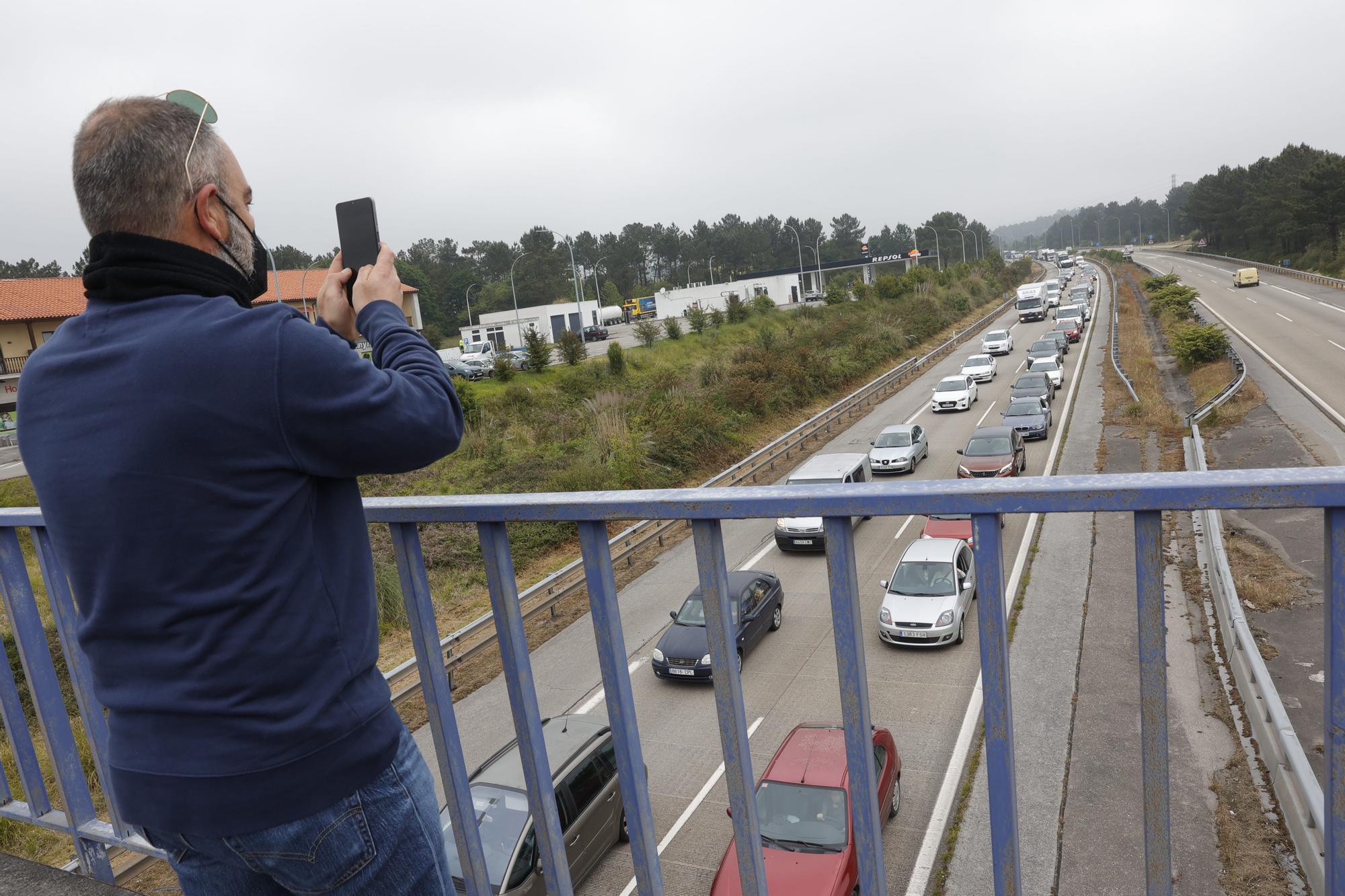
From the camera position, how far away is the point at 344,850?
1580 mm

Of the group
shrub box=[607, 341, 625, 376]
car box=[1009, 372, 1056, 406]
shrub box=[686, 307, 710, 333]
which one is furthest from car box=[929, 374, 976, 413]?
shrub box=[686, 307, 710, 333]

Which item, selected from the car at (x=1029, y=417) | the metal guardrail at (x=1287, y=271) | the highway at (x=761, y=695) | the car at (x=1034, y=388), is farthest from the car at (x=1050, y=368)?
the metal guardrail at (x=1287, y=271)

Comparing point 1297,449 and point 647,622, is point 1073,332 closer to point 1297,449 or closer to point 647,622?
point 1297,449

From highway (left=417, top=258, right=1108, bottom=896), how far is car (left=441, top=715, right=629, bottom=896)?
128mm

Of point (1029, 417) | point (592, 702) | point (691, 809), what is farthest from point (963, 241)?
point (592, 702)

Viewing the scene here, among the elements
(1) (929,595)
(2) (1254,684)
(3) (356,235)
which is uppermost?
(3) (356,235)

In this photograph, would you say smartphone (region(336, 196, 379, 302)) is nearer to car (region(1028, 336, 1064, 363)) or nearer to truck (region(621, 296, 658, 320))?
car (region(1028, 336, 1064, 363))

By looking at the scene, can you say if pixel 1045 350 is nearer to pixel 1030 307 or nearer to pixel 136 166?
pixel 1030 307

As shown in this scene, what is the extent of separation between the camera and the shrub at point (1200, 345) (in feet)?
112

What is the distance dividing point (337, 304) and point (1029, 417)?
26.7 metres

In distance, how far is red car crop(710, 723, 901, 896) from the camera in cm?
236

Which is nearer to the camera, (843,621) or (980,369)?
(843,621)

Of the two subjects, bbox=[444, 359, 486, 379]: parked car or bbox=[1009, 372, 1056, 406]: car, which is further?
bbox=[444, 359, 486, 379]: parked car

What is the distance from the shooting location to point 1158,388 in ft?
106
